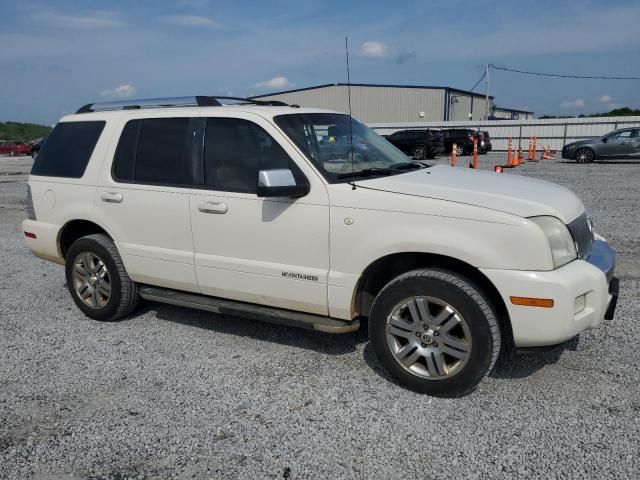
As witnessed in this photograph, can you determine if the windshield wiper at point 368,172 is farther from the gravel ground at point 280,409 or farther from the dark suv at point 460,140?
the dark suv at point 460,140

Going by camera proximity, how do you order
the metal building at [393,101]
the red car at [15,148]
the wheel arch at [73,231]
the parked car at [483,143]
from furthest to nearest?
the metal building at [393,101] < the red car at [15,148] < the parked car at [483,143] < the wheel arch at [73,231]

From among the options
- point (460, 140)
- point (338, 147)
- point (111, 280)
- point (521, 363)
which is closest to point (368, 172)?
point (338, 147)

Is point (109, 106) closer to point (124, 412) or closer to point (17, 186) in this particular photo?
point (124, 412)

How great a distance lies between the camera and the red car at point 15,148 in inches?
1652

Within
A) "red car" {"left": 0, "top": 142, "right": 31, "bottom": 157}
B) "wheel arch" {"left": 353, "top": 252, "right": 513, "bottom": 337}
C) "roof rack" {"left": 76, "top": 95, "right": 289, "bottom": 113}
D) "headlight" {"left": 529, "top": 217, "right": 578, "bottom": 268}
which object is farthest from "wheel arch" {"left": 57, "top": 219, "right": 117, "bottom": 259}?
"red car" {"left": 0, "top": 142, "right": 31, "bottom": 157}

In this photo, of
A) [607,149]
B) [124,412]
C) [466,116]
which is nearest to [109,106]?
[124,412]

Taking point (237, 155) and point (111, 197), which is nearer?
point (237, 155)

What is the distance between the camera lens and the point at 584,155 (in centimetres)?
2155

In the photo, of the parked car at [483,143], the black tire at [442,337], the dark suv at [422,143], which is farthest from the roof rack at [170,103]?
the parked car at [483,143]

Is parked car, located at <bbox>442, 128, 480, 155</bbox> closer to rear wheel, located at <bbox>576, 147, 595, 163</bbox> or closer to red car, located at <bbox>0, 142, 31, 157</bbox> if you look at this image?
rear wheel, located at <bbox>576, 147, 595, 163</bbox>

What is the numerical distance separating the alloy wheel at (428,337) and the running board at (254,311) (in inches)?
15.2

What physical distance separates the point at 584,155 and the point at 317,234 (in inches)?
824

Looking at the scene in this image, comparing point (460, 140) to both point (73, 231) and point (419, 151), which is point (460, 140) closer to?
point (419, 151)

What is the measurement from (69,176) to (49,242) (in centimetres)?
69
